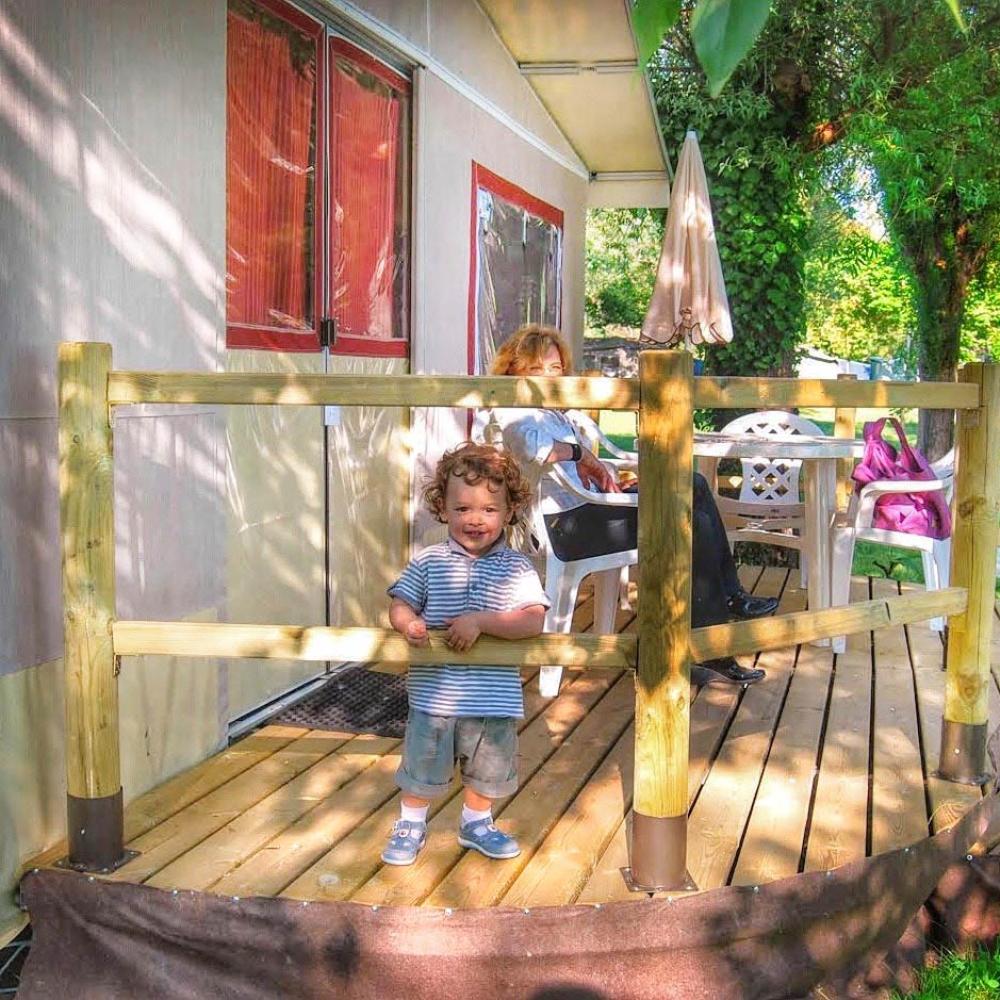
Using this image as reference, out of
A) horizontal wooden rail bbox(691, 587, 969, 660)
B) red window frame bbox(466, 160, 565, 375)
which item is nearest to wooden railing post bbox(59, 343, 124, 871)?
horizontal wooden rail bbox(691, 587, 969, 660)

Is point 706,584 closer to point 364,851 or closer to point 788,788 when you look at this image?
point 788,788

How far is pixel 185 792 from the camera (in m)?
3.59

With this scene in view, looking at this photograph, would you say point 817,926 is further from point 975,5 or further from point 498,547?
point 975,5

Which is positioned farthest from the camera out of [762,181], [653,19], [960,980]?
[762,181]

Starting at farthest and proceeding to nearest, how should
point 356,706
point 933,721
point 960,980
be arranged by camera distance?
1. point 356,706
2. point 933,721
3. point 960,980

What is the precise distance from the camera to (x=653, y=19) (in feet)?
4.18

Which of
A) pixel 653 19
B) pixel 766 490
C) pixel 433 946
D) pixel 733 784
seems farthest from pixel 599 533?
pixel 653 19

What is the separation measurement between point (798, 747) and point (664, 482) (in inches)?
64.9

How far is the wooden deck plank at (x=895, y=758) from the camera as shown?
11.2 ft

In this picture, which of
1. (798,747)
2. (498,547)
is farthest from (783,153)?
(498,547)

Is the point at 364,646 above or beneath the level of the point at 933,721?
above

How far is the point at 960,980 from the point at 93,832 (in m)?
2.29

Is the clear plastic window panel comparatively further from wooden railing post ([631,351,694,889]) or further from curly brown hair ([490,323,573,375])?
wooden railing post ([631,351,694,889])

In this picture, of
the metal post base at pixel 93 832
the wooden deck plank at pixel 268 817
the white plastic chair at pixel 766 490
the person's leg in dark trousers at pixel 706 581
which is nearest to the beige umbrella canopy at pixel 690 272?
the white plastic chair at pixel 766 490
